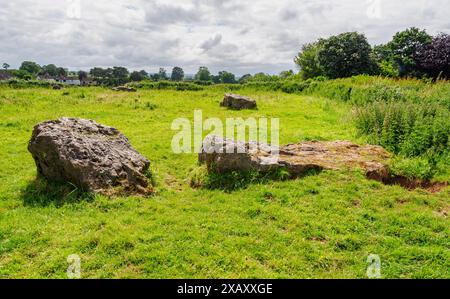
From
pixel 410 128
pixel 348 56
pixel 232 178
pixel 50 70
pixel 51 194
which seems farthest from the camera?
pixel 50 70

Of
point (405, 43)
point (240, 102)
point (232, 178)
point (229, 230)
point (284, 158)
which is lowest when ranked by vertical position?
point (229, 230)

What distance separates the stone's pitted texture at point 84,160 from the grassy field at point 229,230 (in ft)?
1.24

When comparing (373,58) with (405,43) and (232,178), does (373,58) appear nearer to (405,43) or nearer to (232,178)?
(405,43)

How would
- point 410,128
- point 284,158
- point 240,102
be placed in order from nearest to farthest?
1. point 284,158
2. point 410,128
3. point 240,102

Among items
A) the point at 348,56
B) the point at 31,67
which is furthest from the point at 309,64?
the point at 31,67

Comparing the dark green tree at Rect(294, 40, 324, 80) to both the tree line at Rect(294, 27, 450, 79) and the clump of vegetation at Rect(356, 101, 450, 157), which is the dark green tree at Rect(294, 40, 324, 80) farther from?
the clump of vegetation at Rect(356, 101, 450, 157)

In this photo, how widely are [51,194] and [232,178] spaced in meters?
3.82

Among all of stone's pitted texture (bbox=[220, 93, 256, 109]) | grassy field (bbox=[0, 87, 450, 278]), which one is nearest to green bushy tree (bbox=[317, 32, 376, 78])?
stone's pitted texture (bbox=[220, 93, 256, 109])

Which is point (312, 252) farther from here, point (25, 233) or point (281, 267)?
point (25, 233)

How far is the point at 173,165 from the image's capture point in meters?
9.21

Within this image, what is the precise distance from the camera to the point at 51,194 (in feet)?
22.5

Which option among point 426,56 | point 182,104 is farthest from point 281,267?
point 426,56

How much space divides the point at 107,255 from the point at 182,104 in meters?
17.8

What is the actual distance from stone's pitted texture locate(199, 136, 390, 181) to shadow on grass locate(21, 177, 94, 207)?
2850mm
